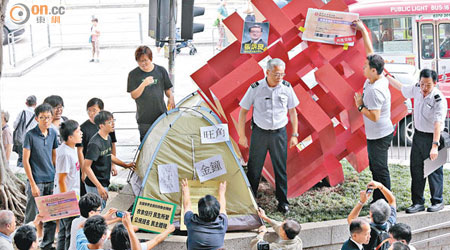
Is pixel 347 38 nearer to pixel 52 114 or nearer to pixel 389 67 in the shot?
pixel 52 114

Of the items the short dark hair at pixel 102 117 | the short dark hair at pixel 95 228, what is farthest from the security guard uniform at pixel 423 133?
the short dark hair at pixel 95 228

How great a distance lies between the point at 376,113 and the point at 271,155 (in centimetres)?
136

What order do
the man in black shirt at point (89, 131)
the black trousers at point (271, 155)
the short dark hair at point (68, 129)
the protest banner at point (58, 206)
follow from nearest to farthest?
the protest banner at point (58, 206), the short dark hair at point (68, 129), the man in black shirt at point (89, 131), the black trousers at point (271, 155)

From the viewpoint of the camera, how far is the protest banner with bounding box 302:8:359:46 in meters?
9.80

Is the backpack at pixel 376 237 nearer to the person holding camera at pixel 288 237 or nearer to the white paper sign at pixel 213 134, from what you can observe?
the person holding camera at pixel 288 237

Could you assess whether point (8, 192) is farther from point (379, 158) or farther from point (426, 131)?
point (426, 131)

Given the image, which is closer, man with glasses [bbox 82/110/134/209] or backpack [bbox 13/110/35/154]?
man with glasses [bbox 82/110/134/209]

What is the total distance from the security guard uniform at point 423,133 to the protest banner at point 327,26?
1.06 m

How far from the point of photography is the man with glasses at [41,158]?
8.81 metres

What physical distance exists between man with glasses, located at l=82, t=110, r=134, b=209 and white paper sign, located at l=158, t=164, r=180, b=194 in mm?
620

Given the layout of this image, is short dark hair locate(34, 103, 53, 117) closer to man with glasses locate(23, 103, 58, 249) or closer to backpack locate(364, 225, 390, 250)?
man with glasses locate(23, 103, 58, 249)

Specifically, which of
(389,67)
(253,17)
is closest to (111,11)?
(389,67)

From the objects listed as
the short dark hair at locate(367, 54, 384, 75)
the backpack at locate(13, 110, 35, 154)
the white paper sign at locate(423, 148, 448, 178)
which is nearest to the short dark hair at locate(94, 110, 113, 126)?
the short dark hair at locate(367, 54, 384, 75)

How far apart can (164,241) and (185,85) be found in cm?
1256
